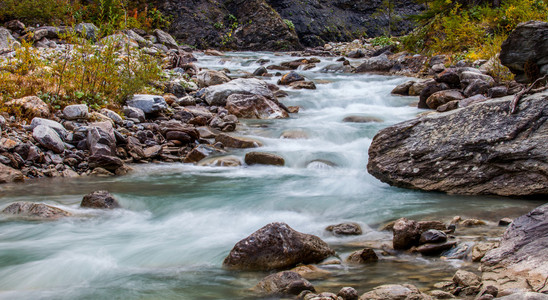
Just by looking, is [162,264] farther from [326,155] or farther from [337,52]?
[337,52]

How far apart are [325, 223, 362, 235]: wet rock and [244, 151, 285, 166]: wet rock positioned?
10.0 feet

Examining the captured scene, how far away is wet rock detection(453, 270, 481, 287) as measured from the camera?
8.29 feet

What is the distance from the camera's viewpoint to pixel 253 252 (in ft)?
11.0

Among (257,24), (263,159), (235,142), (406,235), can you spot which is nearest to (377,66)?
(235,142)

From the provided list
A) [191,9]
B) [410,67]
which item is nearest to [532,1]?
[410,67]

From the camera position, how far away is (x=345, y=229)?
4246mm

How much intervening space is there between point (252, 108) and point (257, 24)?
54.0 feet

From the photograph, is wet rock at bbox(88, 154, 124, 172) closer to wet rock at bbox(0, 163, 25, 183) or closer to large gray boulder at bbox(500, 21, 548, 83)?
wet rock at bbox(0, 163, 25, 183)

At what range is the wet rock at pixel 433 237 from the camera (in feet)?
11.2

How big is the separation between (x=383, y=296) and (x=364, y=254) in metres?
0.98

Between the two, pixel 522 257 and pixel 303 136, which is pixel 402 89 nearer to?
pixel 303 136

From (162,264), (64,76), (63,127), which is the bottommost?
(162,264)

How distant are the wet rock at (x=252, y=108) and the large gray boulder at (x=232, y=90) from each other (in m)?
0.22

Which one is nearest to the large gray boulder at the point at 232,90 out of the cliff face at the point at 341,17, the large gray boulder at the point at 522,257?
the large gray boulder at the point at 522,257
